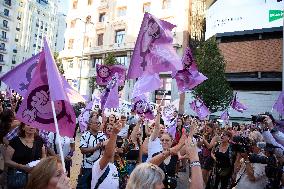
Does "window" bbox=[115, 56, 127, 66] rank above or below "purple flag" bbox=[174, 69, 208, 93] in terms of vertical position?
above

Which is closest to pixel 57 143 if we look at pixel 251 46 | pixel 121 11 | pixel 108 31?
pixel 251 46

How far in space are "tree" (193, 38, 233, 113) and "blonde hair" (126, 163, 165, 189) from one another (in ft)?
78.4

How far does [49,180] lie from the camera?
254 cm

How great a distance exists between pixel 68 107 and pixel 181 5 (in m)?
31.9

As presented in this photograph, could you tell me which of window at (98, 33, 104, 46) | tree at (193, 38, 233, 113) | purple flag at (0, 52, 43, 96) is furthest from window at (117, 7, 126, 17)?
purple flag at (0, 52, 43, 96)

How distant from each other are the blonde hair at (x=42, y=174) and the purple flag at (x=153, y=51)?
296cm

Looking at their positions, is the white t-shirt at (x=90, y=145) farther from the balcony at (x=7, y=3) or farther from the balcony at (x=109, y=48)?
the balcony at (x=7, y=3)

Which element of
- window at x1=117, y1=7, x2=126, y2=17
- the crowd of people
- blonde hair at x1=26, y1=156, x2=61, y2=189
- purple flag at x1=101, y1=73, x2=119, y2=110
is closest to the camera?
blonde hair at x1=26, y1=156, x2=61, y2=189

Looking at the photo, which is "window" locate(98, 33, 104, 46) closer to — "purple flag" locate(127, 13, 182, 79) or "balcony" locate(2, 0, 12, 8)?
"balcony" locate(2, 0, 12, 8)

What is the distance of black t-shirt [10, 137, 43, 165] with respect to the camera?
4.16m

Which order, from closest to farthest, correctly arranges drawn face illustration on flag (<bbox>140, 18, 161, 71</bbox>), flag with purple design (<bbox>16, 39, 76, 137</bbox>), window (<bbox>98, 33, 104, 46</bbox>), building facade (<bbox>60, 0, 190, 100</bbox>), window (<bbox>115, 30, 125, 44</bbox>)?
flag with purple design (<bbox>16, 39, 76, 137</bbox>)
drawn face illustration on flag (<bbox>140, 18, 161, 71</bbox>)
building facade (<bbox>60, 0, 190, 100</bbox>)
window (<bbox>115, 30, 125, 44</bbox>)
window (<bbox>98, 33, 104, 46</bbox>)

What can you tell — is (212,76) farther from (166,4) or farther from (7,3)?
(7,3)

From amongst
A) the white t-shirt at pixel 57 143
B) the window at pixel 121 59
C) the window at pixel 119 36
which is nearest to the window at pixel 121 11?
the window at pixel 119 36

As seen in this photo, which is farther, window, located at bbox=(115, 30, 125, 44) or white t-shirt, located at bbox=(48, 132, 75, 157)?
window, located at bbox=(115, 30, 125, 44)
